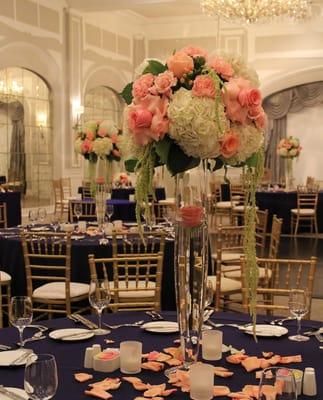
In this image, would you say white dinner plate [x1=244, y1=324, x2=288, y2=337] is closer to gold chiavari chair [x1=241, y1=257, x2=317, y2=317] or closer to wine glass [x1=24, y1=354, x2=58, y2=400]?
gold chiavari chair [x1=241, y1=257, x2=317, y2=317]

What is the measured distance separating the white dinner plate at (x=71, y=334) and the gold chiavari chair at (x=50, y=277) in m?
2.01

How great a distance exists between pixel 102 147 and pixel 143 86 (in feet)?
14.4

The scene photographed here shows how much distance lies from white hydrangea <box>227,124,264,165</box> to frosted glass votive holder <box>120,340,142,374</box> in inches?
28.4

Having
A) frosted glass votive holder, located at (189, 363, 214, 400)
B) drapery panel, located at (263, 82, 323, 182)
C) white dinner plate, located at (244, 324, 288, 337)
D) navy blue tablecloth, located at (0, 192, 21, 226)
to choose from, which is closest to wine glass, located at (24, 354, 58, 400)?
frosted glass votive holder, located at (189, 363, 214, 400)

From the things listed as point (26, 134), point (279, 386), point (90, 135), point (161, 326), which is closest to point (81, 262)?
point (90, 135)

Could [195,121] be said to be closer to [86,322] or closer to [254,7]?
[86,322]

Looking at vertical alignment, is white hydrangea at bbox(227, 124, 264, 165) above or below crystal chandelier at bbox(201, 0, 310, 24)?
below

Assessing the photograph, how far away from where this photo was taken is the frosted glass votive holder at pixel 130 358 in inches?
86.5

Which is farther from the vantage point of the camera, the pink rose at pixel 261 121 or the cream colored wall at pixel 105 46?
the cream colored wall at pixel 105 46

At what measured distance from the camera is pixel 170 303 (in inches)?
208

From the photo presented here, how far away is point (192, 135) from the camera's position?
6.53 feet

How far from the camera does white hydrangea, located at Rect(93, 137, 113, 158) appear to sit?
21.1 feet

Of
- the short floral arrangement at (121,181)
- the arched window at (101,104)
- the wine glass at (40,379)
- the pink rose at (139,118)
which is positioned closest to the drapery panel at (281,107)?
the arched window at (101,104)

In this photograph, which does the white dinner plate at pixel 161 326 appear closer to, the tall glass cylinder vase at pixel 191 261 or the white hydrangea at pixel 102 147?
the tall glass cylinder vase at pixel 191 261
